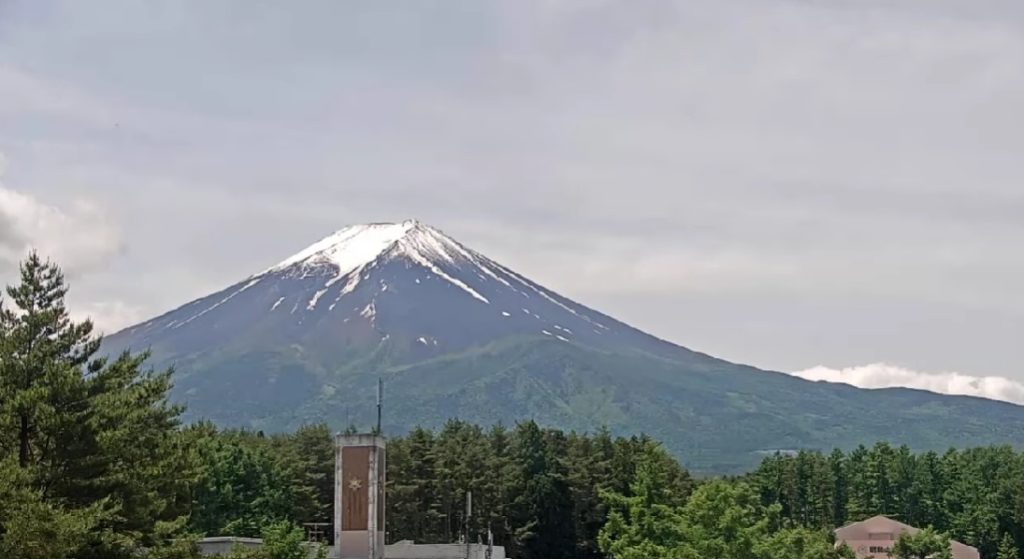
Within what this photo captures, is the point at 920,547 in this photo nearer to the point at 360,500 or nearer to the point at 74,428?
the point at 360,500

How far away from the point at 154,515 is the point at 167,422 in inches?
352

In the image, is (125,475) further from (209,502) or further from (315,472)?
(315,472)

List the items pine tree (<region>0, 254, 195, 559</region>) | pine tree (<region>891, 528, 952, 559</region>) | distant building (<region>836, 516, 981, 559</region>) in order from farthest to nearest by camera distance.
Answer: distant building (<region>836, 516, 981, 559</region>)
pine tree (<region>891, 528, 952, 559</region>)
pine tree (<region>0, 254, 195, 559</region>)

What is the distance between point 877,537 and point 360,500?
1532 inches

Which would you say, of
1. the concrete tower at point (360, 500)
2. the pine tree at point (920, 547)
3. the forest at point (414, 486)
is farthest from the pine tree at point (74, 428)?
the pine tree at point (920, 547)

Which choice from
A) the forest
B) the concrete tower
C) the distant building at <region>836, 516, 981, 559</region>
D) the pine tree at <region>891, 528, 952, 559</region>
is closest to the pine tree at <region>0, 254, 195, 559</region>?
the forest

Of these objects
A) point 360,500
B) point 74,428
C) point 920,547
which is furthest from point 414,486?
point 74,428

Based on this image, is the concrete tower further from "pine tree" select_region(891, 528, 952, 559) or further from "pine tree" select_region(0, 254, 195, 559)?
"pine tree" select_region(891, 528, 952, 559)

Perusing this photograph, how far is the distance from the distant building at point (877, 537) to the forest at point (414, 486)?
158 cm

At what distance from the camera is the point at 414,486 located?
65250mm

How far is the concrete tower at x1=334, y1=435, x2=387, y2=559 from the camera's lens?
1533 inches

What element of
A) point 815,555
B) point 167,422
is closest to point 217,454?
point 167,422

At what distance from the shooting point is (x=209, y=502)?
179 ft

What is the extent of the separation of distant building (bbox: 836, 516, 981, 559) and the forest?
1580mm
